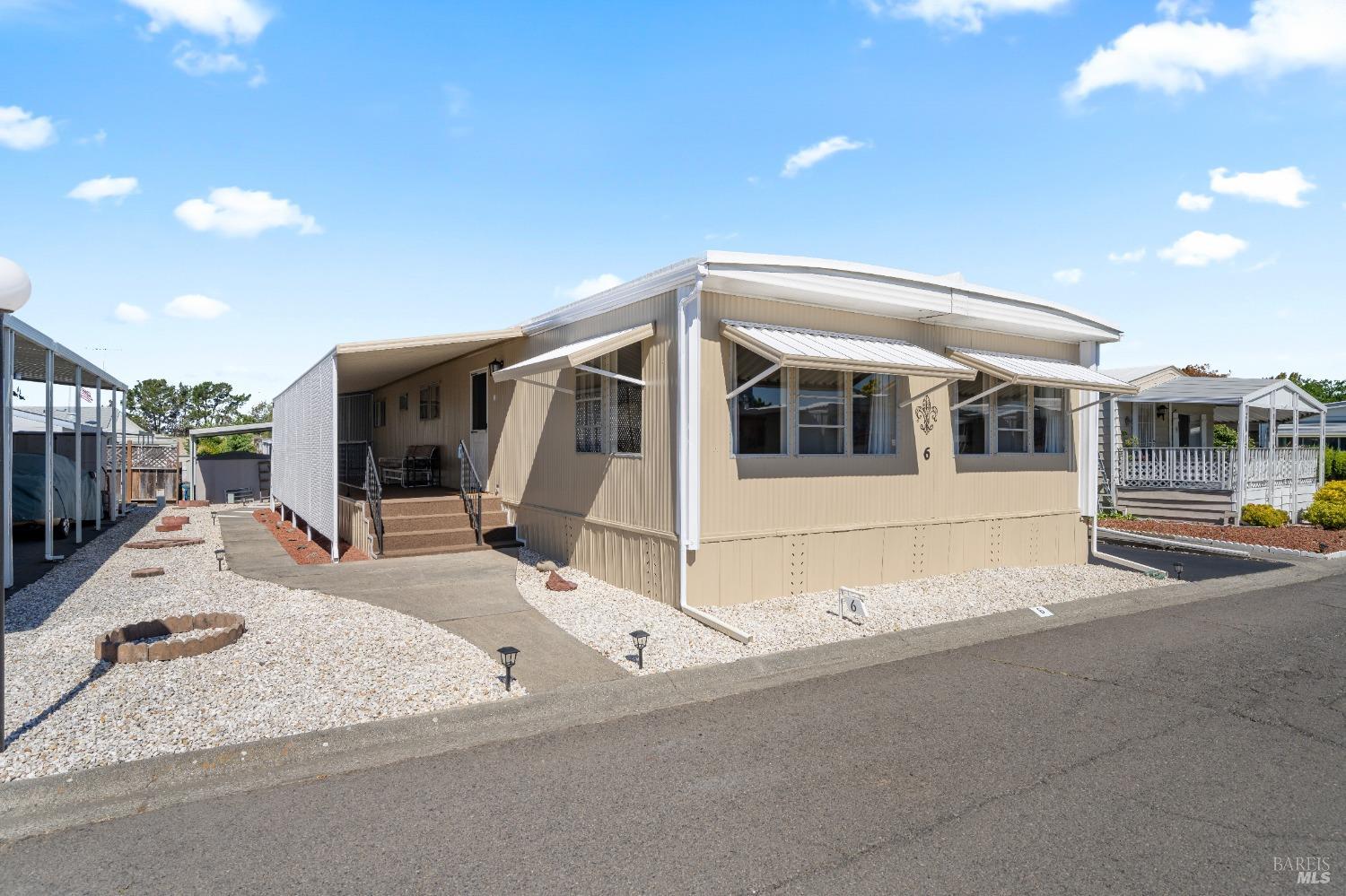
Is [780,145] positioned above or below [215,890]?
above

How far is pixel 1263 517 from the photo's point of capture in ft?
48.3

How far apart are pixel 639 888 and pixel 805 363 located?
15.8ft

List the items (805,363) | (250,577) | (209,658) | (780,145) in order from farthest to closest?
1. (780,145)
2. (250,577)
3. (805,363)
4. (209,658)

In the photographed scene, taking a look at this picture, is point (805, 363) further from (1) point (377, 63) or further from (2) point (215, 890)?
(1) point (377, 63)

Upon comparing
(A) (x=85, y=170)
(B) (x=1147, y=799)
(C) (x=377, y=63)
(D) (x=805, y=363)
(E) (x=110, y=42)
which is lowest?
(B) (x=1147, y=799)

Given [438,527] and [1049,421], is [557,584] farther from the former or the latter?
[1049,421]

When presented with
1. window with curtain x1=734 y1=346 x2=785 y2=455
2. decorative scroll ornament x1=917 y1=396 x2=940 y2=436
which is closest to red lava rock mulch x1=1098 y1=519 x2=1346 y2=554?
decorative scroll ornament x1=917 y1=396 x2=940 y2=436

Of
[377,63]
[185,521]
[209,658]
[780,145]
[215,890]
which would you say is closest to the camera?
[215,890]

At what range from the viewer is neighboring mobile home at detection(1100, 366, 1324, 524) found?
15.4m

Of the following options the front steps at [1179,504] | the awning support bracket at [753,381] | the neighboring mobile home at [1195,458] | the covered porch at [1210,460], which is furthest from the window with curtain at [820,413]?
the front steps at [1179,504]

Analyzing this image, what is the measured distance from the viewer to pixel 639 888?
2.72m

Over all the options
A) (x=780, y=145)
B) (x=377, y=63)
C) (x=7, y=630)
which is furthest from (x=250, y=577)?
(x=780, y=145)

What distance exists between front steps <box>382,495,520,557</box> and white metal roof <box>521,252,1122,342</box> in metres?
2.86

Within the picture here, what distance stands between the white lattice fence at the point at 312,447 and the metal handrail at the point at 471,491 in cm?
184
